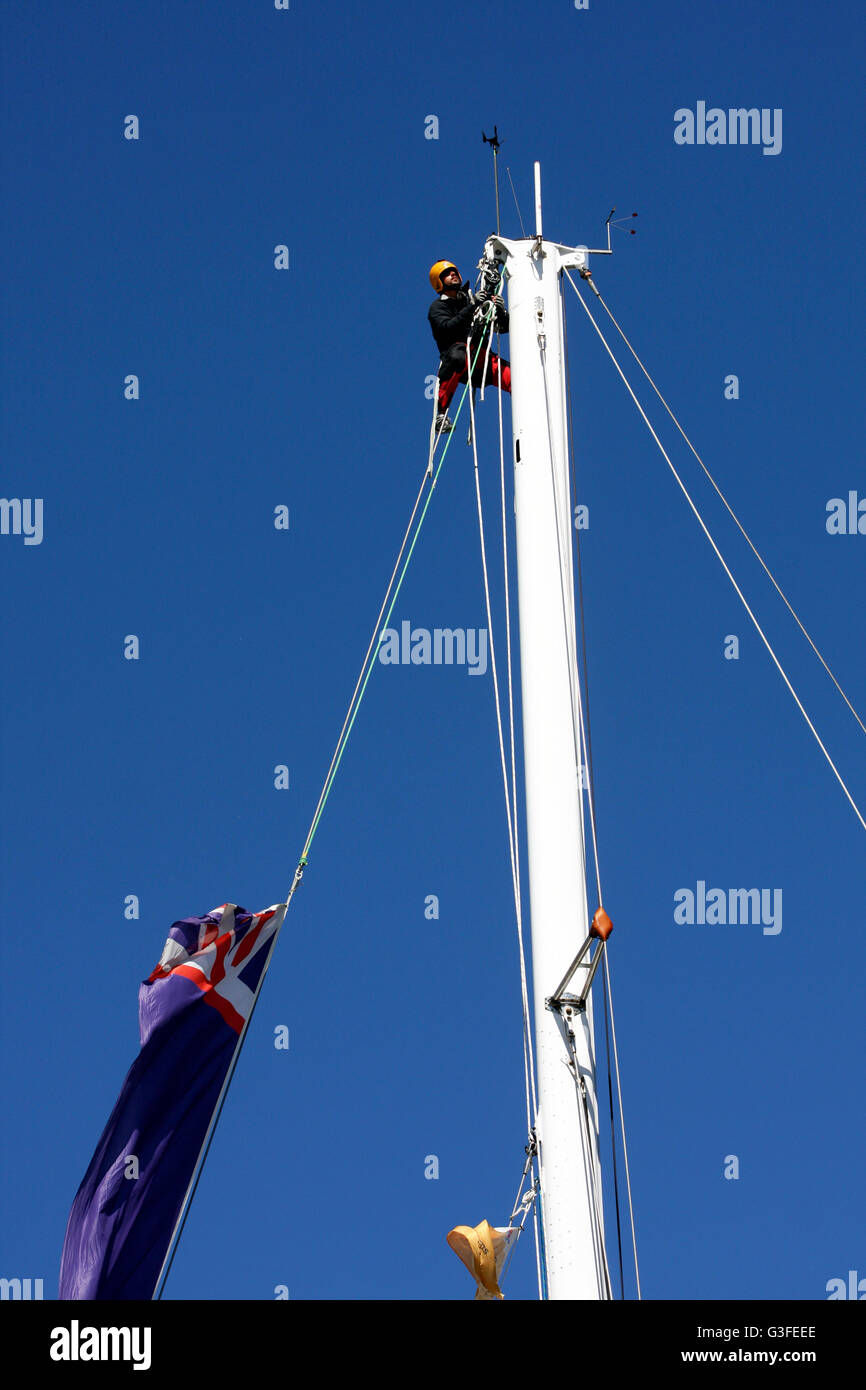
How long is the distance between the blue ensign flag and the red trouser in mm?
5044

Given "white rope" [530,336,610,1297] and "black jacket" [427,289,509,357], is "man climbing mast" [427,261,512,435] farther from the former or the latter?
"white rope" [530,336,610,1297]

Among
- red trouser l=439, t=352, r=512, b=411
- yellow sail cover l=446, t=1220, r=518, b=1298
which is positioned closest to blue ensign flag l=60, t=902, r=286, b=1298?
yellow sail cover l=446, t=1220, r=518, b=1298

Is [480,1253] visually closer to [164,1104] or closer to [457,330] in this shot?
[164,1104]

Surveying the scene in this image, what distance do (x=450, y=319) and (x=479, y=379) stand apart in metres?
0.91

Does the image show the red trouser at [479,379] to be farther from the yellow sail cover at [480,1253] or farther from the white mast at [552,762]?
the yellow sail cover at [480,1253]

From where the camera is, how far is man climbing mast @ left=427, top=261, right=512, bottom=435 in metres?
16.4

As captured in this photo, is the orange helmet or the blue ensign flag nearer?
the blue ensign flag

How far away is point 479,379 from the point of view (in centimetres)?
1678

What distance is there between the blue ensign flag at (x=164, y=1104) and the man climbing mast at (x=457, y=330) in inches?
200

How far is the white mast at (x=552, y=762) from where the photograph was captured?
40.7 feet

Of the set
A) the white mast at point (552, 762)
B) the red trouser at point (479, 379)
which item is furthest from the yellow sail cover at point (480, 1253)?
the red trouser at point (479, 379)
